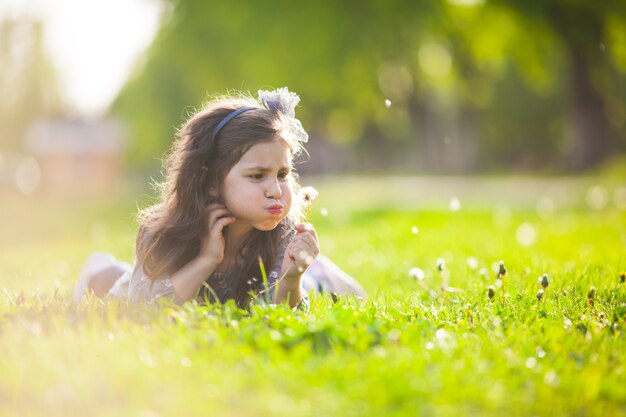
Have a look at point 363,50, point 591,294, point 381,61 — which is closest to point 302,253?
point 591,294

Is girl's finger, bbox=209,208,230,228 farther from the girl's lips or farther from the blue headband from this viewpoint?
the blue headband

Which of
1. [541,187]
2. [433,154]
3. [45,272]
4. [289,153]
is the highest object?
[433,154]

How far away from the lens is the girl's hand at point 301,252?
407 cm

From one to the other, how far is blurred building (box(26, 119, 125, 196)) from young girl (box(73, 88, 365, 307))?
79.5 ft

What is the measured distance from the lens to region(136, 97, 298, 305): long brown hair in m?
4.33

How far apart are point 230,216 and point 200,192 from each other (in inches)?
9.5

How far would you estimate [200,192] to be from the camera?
14.6 ft

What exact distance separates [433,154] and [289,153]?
38.3m

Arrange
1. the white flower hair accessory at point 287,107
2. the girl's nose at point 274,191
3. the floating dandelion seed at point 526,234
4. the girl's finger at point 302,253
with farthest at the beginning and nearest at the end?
the floating dandelion seed at point 526,234 < the white flower hair accessory at point 287,107 < the girl's nose at point 274,191 < the girl's finger at point 302,253

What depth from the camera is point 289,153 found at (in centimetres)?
441

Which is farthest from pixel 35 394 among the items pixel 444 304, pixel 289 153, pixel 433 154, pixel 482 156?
pixel 482 156

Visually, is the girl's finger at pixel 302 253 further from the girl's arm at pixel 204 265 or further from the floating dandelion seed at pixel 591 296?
the floating dandelion seed at pixel 591 296

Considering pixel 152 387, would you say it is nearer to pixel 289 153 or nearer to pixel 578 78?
pixel 289 153

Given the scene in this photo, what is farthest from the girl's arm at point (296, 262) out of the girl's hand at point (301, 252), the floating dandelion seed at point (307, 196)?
the floating dandelion seed at point (307, 196)
